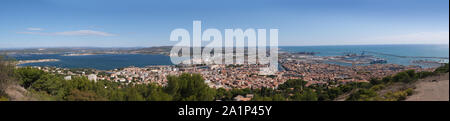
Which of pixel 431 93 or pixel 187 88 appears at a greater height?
pixel 431 93

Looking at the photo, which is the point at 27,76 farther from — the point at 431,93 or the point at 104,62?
the point at 104,62

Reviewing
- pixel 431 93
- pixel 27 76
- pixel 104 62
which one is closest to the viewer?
pixel 431 93

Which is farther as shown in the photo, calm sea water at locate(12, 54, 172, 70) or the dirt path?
calm sea water at locate(12, 54, 172, 70)

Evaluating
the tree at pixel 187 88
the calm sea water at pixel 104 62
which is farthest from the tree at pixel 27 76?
the calm sea water at pixel 104 62

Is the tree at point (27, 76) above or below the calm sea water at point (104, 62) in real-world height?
above

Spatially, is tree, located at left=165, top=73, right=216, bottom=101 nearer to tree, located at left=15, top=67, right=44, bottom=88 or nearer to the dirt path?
the dirt path

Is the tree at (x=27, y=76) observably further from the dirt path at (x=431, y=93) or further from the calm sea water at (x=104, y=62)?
the calm sea water at (x=104, y=62)

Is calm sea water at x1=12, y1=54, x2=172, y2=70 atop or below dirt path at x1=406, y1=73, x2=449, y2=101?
below

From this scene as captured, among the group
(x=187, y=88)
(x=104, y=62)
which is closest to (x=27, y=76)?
(x=187, y=88)

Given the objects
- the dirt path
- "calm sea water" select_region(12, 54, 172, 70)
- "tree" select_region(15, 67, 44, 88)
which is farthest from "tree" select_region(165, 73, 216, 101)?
"calm sea water" select_region(12, 54, 172, 70)

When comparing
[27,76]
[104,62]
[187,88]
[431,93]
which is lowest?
[104,62]
